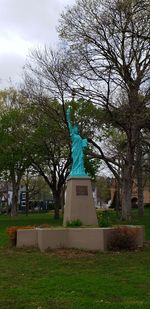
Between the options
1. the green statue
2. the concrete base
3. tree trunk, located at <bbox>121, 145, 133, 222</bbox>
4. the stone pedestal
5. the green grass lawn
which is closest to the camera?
the green grass lawn

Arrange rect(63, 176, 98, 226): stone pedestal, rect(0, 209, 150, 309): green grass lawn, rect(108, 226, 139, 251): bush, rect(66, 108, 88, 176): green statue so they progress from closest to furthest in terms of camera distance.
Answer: rect(0, 209, 150, 309): green grass lawn < rect(108, 226, 139, 251): bush < rect(63, 176, 98, 226): stone pedestal < rect(66, 108, 88, 176): green statue

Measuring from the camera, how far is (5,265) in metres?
13.0

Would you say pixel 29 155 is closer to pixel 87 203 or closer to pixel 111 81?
pixel 111 81

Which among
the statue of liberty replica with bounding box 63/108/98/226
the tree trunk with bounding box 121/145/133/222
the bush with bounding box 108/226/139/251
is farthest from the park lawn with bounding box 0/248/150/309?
the tree trunk with bounding box 121/145/133/222

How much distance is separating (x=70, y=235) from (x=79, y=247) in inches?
20.4

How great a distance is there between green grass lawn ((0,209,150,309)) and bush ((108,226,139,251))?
16.8 inches

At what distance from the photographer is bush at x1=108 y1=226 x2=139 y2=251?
1592cm

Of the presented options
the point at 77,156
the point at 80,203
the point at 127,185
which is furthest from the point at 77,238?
the point at 127,185

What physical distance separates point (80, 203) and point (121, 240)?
2.71 metres

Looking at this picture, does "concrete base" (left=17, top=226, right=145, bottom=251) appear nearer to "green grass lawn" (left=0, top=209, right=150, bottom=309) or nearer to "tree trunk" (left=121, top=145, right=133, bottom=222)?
"green grass lawn" (left=0, top=209, right=150, bottom=309)

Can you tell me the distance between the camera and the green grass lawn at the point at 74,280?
809 cm

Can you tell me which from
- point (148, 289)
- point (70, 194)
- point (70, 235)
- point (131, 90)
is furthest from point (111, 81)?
point (148, 289)

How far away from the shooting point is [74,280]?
1026 cm

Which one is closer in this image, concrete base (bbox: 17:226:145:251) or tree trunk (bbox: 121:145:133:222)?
concrete base (bbox: 17:226:145:251)
